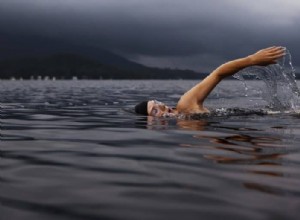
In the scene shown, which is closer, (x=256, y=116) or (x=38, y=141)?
(x=38, y=141)

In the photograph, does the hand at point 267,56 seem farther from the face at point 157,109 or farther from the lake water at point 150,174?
the face at point 157,109

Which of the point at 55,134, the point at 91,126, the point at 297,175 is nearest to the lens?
the point at 297,175

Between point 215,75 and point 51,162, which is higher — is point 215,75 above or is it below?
above

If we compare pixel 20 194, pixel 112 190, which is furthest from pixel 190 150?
pixel 20 194

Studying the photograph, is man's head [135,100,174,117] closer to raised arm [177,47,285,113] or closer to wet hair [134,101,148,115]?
wet hair [134,101,148,115]

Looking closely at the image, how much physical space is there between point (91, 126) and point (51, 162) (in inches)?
165

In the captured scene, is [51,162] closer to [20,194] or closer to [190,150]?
[20,194]

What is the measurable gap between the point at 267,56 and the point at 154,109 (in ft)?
11.5

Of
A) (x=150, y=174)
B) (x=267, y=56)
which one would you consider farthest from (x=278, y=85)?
(x=150, y=174)

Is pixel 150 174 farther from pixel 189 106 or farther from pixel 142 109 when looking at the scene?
pixel 142 109

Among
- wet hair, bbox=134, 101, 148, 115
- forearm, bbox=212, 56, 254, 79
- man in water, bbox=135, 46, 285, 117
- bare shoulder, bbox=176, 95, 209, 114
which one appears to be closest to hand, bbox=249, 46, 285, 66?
man in water, bbox=135, 46, 285, 117

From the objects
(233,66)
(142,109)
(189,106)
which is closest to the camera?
(233,66)

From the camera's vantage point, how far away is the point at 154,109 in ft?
38.0

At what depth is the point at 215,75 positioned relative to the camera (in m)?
10.1
